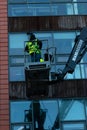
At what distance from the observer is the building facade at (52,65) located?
17125 mm

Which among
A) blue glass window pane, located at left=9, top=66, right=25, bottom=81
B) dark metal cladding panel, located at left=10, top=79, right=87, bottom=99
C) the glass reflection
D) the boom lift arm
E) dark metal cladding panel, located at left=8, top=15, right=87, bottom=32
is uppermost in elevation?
dark metal cladding panel, located at left=8, top=15, right=87, bottom=32

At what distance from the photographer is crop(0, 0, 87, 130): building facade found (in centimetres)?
1712

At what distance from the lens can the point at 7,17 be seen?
18797mm

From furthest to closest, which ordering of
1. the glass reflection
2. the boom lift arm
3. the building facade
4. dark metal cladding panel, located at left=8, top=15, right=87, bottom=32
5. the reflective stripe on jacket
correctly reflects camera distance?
dark metal cladding panel, located at left=8, top=15, right=87, bottom=32
the building facade
the glass reflection
the boom lift arm
the reflective stripe on jacket

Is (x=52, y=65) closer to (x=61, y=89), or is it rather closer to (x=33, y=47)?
(x=61, y=89)

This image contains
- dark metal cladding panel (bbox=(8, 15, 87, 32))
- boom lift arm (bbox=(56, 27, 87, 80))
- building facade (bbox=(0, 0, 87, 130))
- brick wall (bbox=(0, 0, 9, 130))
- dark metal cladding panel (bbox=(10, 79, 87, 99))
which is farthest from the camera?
dark metal cladding panel (bbox=(8, 15, 87, 32))

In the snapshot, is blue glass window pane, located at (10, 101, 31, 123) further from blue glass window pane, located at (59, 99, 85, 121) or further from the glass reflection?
blue glass window pane, located at (59, 99, 85, 121)

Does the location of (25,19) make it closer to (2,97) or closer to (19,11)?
(19,11)

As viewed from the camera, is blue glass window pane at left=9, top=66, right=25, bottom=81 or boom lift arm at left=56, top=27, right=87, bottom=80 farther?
blue glass window pane at left=9, top=66, right=25, bottom=81

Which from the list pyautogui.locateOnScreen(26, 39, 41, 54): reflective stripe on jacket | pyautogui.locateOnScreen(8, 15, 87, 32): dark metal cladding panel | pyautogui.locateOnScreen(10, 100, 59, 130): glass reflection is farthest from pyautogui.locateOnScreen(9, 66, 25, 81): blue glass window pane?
pyautogui.locateOnScreen(26, 39, 41, 54): reflective stripe on jacket

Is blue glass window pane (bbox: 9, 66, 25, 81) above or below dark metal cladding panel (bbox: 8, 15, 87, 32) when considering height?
below

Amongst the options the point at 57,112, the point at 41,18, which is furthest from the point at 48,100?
the point at 41,18

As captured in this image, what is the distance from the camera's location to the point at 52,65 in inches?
704

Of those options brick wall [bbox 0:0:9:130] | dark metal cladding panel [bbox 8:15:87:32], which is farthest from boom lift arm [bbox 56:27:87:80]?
dark metal cladding panel [bbox 8:15:87:32]
